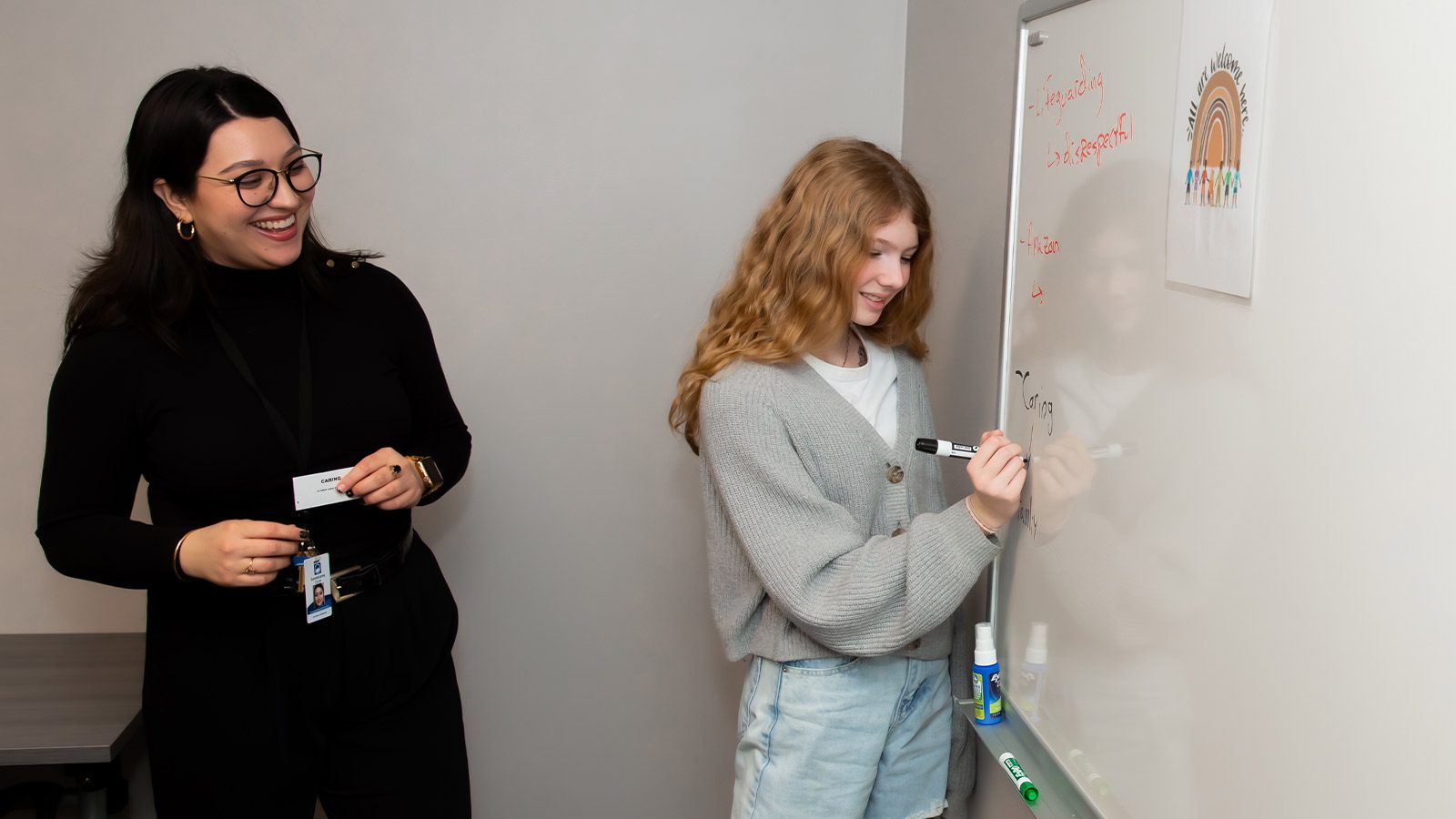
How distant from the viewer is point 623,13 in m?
2.04

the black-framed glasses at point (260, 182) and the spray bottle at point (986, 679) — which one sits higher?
the black-framed glasses at point (260, 182)

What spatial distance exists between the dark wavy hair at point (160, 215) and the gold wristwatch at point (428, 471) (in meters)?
0.37

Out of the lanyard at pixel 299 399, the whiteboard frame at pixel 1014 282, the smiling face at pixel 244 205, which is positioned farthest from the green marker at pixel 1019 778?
the smiling face at pixel 244 205

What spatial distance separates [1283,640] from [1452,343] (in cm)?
26

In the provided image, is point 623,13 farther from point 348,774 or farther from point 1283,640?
point 1283,640

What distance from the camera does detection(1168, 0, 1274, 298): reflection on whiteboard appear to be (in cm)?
80

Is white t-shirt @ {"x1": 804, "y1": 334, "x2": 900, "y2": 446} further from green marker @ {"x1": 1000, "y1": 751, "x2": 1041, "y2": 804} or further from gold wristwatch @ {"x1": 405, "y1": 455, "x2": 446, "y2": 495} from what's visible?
gold wristwatch @ {"x1": 405, "y1": 455, "x2": 446, "y2": 495}

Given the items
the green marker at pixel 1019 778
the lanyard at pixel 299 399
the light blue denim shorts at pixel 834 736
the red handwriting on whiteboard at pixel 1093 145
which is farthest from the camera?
the lanyard at pixel 299 399

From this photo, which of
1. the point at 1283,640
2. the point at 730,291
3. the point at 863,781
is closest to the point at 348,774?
the point at 863,781

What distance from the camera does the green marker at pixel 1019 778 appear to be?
3.87ft

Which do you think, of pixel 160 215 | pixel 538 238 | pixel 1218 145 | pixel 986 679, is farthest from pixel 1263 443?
pixel 538 238

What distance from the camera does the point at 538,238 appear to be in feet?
6.83

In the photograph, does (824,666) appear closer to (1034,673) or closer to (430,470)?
(1034,673)

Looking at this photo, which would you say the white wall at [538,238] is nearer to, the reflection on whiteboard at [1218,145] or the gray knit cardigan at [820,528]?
the gray knit cardigan at [820,528]
